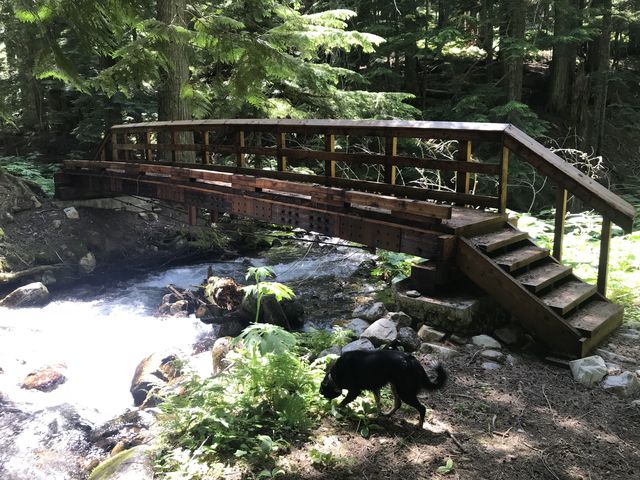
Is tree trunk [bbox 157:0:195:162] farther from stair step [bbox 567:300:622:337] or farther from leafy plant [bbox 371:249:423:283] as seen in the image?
stair step [bbox 567:300:622:337]

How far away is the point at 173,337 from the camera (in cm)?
846

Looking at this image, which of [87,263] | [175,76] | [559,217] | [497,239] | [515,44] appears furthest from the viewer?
[515,44]

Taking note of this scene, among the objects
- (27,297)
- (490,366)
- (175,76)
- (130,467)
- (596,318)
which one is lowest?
(27,297)

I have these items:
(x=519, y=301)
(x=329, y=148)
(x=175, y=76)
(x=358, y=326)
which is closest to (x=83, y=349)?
(x=358, y=326)

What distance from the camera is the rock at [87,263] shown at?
39.1 ft

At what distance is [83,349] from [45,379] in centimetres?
113

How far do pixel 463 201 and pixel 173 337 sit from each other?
514 centimetres

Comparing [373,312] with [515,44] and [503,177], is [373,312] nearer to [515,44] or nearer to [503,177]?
[503,177]

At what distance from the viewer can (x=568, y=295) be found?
540 centimetres

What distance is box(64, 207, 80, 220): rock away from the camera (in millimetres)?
13023

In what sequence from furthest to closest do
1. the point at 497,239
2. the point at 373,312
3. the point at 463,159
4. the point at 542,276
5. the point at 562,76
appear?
the point at 562,76 → the point at 373,312 → the point at 463,159 → the point at 497,239 → the point at 542,276

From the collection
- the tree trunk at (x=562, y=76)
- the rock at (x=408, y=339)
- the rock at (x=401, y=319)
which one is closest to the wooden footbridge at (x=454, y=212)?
the rock at (x=401, y=319)

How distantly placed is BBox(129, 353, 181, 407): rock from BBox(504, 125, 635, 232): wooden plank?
4812 millimetres

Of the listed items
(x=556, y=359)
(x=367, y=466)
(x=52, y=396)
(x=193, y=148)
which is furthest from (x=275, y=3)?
(x=367, y=466)
